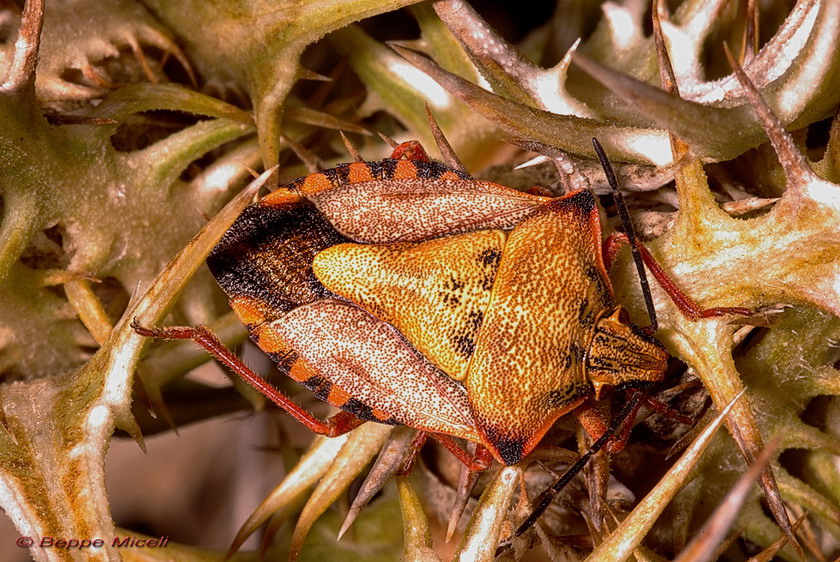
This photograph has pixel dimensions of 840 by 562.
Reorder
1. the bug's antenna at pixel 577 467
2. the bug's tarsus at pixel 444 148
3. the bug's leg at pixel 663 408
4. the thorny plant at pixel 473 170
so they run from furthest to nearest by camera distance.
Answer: the bug's tarsus at pixel 444 148, the bug's leg at pixel 663 408, the bug's antenna at pixel 577 467, the thorny plant at pixel 473 170

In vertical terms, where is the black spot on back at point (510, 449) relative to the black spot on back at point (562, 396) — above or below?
below

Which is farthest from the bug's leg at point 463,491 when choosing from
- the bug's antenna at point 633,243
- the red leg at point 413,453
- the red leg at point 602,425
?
the bug's antenna at point 633,243

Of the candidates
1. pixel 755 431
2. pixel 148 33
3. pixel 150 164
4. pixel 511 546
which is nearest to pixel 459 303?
pixel 511 546

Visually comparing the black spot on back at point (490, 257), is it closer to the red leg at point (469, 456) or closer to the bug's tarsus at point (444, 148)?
the bug's tarsus at point (444, 148)

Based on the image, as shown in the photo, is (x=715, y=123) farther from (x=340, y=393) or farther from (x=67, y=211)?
(x=67, y=211)

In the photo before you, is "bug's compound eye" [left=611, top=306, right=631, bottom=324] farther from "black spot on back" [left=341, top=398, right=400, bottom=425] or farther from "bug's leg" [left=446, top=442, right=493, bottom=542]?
"black spot on back" [left=341, top=398, right=400, bottom=425]

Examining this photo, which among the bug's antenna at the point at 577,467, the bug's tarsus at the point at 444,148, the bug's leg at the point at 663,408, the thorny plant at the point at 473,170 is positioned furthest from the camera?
the bug's tarsus at the point at 444,148

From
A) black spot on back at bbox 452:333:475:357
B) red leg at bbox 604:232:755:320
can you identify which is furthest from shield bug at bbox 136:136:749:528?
red leg at bbox 604:232:755:320
